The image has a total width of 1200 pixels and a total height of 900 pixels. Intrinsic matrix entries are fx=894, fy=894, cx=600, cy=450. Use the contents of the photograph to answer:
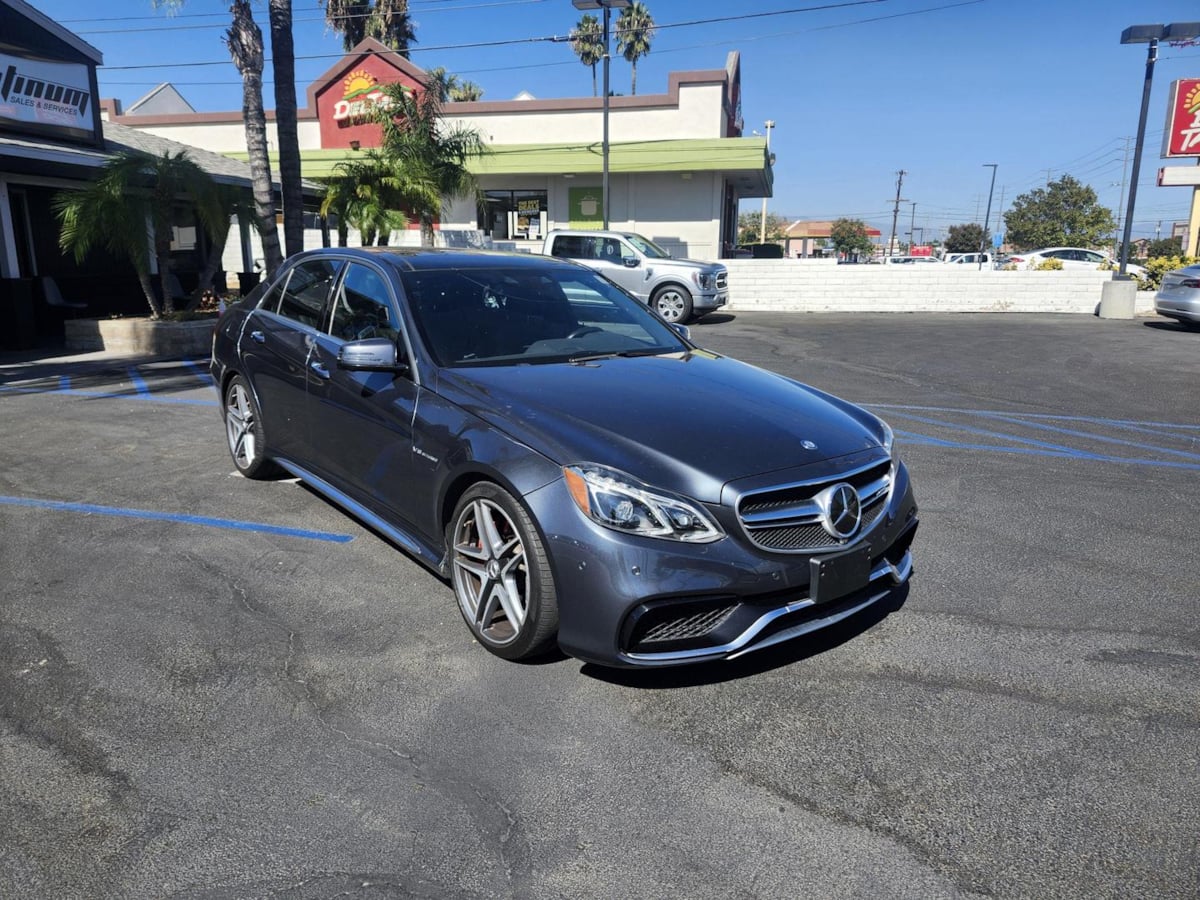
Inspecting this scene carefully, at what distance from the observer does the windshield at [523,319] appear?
14.1 feet

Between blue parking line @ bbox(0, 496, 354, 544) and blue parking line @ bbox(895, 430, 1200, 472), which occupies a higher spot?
blue parking line @ bbox(895, 430, 1200, 472)

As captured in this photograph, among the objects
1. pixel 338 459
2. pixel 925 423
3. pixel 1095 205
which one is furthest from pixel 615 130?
pixel 1095 205

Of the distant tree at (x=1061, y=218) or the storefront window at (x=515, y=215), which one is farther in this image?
the distant tree at (x=1061, y=218)

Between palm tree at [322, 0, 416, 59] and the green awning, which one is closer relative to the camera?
the green awning

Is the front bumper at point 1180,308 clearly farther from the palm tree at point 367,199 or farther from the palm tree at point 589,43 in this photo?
the palm tree at point 589,43

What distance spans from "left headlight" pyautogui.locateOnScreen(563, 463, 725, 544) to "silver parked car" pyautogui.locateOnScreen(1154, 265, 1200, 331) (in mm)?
17928

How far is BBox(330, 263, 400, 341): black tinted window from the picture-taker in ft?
14.8

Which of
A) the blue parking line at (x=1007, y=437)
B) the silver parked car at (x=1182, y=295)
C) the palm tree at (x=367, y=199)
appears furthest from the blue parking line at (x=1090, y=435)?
the palm tree at (x=367, y=199)

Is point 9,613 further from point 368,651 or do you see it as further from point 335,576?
point 368,651

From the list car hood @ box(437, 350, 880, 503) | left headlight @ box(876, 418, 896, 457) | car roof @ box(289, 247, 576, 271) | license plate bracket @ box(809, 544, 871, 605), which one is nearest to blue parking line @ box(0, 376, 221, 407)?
car roof @ box(289, 247, 576, 271)

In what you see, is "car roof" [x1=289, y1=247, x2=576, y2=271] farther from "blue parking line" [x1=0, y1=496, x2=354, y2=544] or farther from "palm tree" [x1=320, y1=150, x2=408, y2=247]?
"palm tree" [x1=320, y1=150, x2=408, y2=247]

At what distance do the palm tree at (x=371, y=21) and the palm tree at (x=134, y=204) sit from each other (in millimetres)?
24964

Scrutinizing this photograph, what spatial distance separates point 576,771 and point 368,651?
1.24m

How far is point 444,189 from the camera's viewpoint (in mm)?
21375
